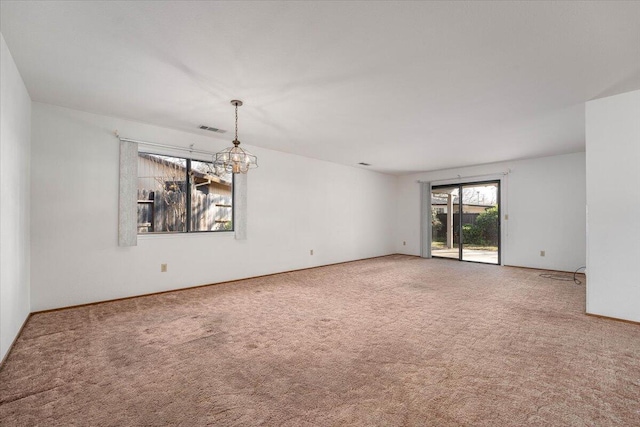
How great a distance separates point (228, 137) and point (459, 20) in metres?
4.01

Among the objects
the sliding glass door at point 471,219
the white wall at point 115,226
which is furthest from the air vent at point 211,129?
the sliding glass door at point 471,219

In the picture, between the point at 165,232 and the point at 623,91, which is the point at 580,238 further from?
the point at 165,232

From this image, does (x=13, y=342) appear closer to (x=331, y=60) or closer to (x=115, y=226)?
(x=115, y=226)

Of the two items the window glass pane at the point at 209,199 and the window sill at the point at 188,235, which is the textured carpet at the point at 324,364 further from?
the window glass pane at the point at 209,199

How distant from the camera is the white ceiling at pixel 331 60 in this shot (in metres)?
1.97

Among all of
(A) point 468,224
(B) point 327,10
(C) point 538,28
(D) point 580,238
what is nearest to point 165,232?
(B) point 327,10

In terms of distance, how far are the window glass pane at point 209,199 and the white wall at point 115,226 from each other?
239 millimetres

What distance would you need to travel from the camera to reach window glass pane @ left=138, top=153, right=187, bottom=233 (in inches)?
173

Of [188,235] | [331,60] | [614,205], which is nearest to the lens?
[331,60]

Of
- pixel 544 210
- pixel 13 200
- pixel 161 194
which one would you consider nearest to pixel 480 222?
pixel 544 210

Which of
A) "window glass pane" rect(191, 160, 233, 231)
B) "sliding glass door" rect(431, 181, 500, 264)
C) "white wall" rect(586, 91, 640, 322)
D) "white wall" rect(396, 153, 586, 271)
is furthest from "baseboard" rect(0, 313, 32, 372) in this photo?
"white wall" rect(396, 153, 586, 271)

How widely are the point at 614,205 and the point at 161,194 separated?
19.9 ft

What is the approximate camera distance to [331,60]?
2553mm

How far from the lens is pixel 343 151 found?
19.9ft
